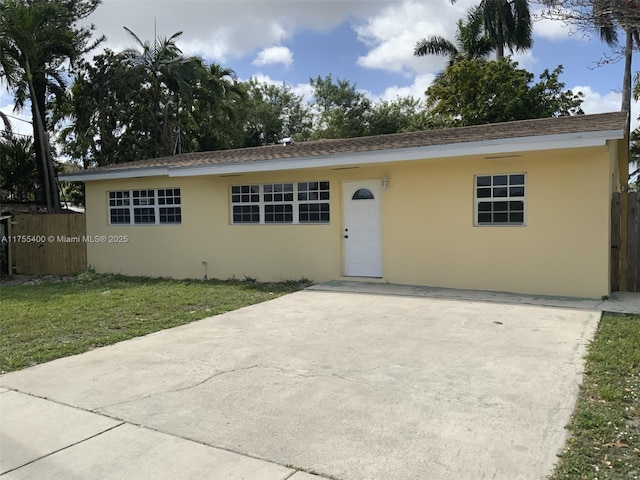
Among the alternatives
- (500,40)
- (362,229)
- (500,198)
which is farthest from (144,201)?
(500,40)

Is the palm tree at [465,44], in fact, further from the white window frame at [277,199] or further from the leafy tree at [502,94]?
the white window frame at [277,199]

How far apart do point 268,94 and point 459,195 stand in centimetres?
3597

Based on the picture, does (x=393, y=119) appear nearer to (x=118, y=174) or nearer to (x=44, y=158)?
(x=44, y=158)

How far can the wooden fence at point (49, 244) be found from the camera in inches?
602

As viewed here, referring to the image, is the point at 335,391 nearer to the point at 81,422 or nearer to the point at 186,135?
the point at 81,422

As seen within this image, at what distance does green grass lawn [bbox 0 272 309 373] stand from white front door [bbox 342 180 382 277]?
130cm

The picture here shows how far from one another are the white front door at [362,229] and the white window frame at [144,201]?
16.6 ft

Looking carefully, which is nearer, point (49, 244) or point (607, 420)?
point (607, 420)

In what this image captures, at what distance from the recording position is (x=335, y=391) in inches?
179

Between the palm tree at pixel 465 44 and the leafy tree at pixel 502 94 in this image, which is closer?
the leafy tree at pixel 502 94

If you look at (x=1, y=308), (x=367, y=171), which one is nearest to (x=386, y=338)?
(x=367, y=171)

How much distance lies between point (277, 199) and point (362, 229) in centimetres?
242

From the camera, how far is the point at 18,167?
2136cm

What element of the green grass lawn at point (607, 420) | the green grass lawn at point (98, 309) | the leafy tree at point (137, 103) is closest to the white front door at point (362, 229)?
the green grass lawn at point (98, 309)
